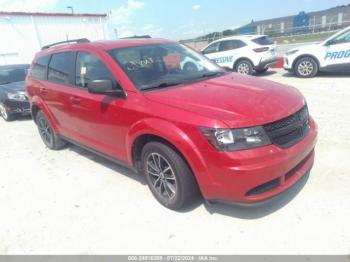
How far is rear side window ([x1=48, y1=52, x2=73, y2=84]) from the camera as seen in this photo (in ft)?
15.0

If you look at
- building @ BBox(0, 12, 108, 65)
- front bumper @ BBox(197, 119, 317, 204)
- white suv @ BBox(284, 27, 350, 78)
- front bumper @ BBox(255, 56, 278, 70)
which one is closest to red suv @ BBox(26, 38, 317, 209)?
front bumper @ BBox(197, 119, 317, 204)

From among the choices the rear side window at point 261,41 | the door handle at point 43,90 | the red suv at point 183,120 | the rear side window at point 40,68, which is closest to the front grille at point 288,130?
the red suv at point 183,120

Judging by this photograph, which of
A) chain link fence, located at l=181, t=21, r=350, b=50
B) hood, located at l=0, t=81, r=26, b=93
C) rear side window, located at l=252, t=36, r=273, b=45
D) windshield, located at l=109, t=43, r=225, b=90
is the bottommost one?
chain link fence, located at l=181, t=21, r=350, b=50

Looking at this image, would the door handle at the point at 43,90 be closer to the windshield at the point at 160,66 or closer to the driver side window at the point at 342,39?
the windshield at the point at 160,66

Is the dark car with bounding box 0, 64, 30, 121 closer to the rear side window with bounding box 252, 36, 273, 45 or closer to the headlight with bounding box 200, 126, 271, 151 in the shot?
the headlight with bounding box 200, 126, 271, 151

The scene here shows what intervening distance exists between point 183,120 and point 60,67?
283cm

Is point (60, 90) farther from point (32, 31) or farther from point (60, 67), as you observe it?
point (32, 31)

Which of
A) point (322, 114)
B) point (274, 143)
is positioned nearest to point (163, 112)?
point (274, 143)

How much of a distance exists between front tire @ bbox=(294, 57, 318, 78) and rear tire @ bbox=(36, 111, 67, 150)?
8229mm

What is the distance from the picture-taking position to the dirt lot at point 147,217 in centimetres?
286

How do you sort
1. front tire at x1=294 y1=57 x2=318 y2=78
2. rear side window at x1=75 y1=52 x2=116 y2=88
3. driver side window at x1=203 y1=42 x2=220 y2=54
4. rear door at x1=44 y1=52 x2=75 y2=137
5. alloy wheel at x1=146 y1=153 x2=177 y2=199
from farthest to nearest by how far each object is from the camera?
driver side window at x1=203 y1=42 x2=220 y2=54 → front tire at x1=294 y1=57 x2=318 y2=78 → rear door at x1=44 y1=52 x2=75 y2=137 → rear side window at x1=75 y1=52 x2=116 y2=88 → alloy wheel at x1=146 y1=153 x2=177 y2=199

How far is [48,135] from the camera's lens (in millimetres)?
5707

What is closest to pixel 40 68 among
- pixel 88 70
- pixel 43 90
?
pixel 43 90

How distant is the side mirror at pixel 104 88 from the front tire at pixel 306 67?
8.55 meters
